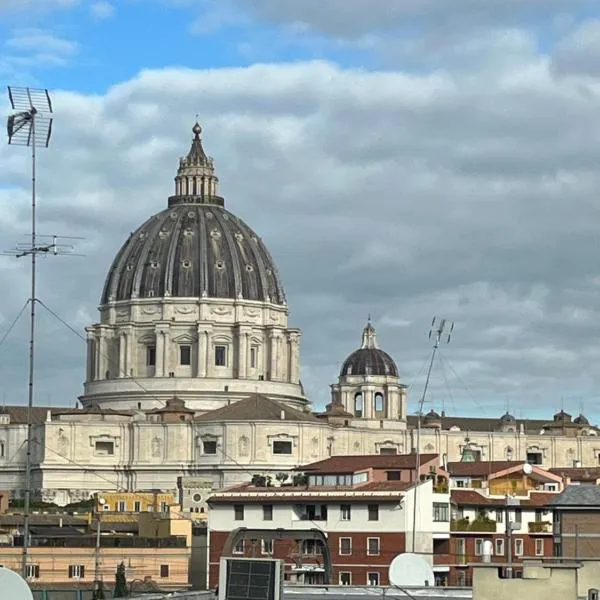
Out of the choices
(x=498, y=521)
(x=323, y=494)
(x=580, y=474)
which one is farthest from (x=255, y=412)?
(x=323, y=494)

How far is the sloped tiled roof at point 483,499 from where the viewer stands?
3169 inches

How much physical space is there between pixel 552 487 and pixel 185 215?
8392 cm

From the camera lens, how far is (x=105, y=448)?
152 metres

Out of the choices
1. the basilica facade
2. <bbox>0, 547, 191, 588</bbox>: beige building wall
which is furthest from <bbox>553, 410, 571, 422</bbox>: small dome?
<bbox>0, 547, 191, 588</bbox>: beige building wall

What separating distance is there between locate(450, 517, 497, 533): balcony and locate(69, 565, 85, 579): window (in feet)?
44.7

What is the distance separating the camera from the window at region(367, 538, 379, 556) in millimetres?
74688

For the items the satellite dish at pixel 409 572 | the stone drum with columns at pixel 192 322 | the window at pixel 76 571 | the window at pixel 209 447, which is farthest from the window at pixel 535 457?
the satellite dish at pixel 409 572

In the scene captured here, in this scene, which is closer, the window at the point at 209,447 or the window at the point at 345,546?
the window at the point at 345,546

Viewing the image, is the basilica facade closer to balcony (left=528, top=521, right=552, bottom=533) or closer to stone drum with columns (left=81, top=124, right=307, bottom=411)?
stone drum with columns (left=81, top=124, right=307, bottom=411)

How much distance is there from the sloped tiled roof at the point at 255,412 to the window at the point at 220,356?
437 inches

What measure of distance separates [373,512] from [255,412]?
7617 cm

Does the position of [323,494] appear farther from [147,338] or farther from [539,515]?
[147,338]

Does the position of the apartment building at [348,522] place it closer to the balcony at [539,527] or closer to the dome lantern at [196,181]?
the balcony at [539,527]

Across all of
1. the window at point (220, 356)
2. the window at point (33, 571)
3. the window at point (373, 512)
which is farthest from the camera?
the window at point (220, 356)
